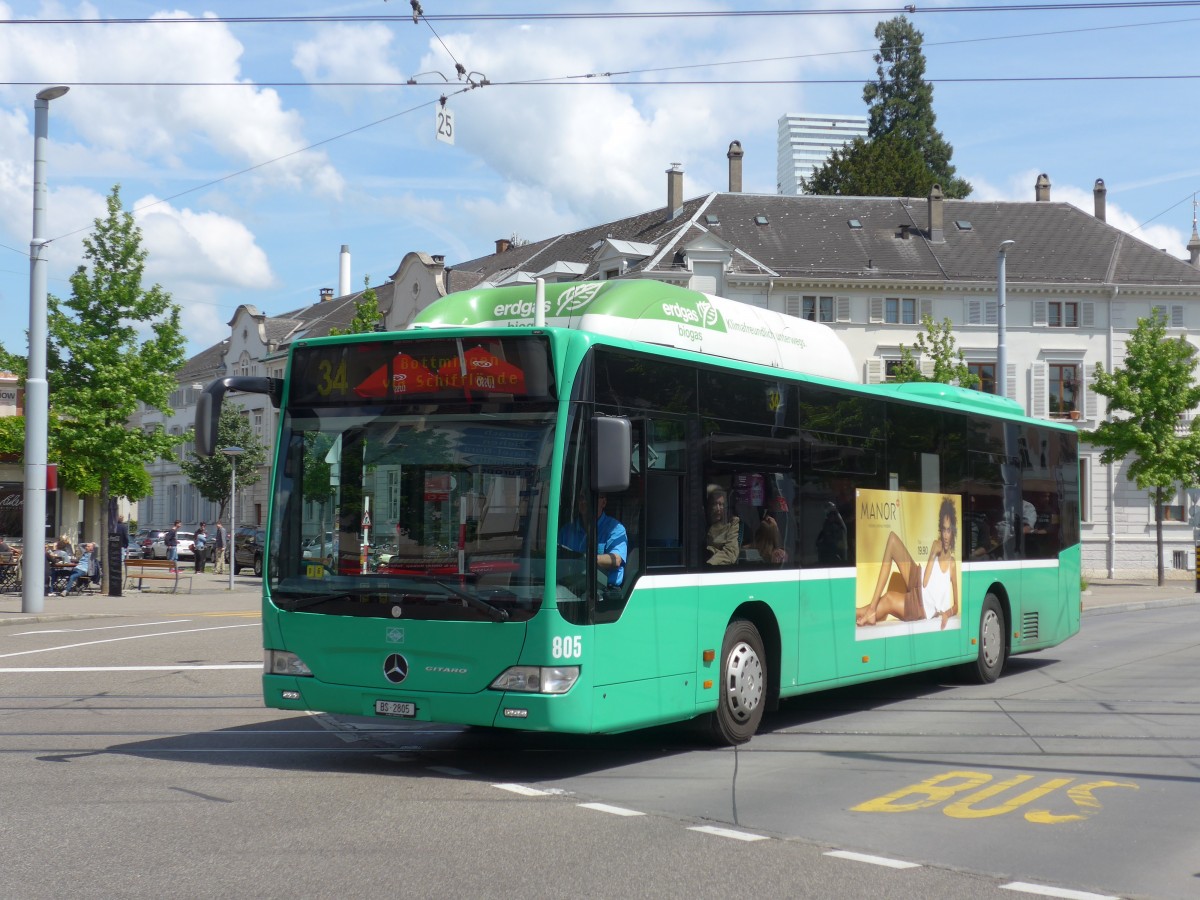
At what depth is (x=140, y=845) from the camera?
6883mm

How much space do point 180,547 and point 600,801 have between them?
55342 mm

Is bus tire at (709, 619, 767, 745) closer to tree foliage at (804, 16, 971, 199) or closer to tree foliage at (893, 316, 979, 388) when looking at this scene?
tree foliage at (893, 316, 979, 388)

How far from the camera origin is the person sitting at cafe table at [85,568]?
32.6 metres

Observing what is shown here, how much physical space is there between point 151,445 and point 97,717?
23254 millimetres

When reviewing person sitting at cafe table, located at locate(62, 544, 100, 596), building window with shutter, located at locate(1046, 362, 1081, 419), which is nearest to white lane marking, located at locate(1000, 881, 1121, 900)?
person sitting at cafe table, located at locate(62, 544, 100, 596)

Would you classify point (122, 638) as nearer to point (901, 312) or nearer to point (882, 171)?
point (901, 312)

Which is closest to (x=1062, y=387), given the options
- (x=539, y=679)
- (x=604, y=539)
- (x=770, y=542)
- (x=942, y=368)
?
(x=942, y=368)

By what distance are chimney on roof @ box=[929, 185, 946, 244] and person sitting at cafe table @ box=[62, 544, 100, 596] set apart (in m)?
41.2

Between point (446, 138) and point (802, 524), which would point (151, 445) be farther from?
point (802, 524)

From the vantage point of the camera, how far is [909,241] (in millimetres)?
63250

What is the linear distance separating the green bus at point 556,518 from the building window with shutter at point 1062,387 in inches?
2070

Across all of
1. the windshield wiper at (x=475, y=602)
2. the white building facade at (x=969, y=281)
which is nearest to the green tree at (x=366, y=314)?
the white building facade at (x=969, y=281)

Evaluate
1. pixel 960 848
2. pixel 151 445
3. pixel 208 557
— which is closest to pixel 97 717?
pixel 960 848

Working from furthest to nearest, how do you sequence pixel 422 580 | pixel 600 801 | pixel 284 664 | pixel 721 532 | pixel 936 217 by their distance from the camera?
pixel 936 217 < pixel 721 532 < pixel 284 664 < pixel 422 580 < pixel 600 801
